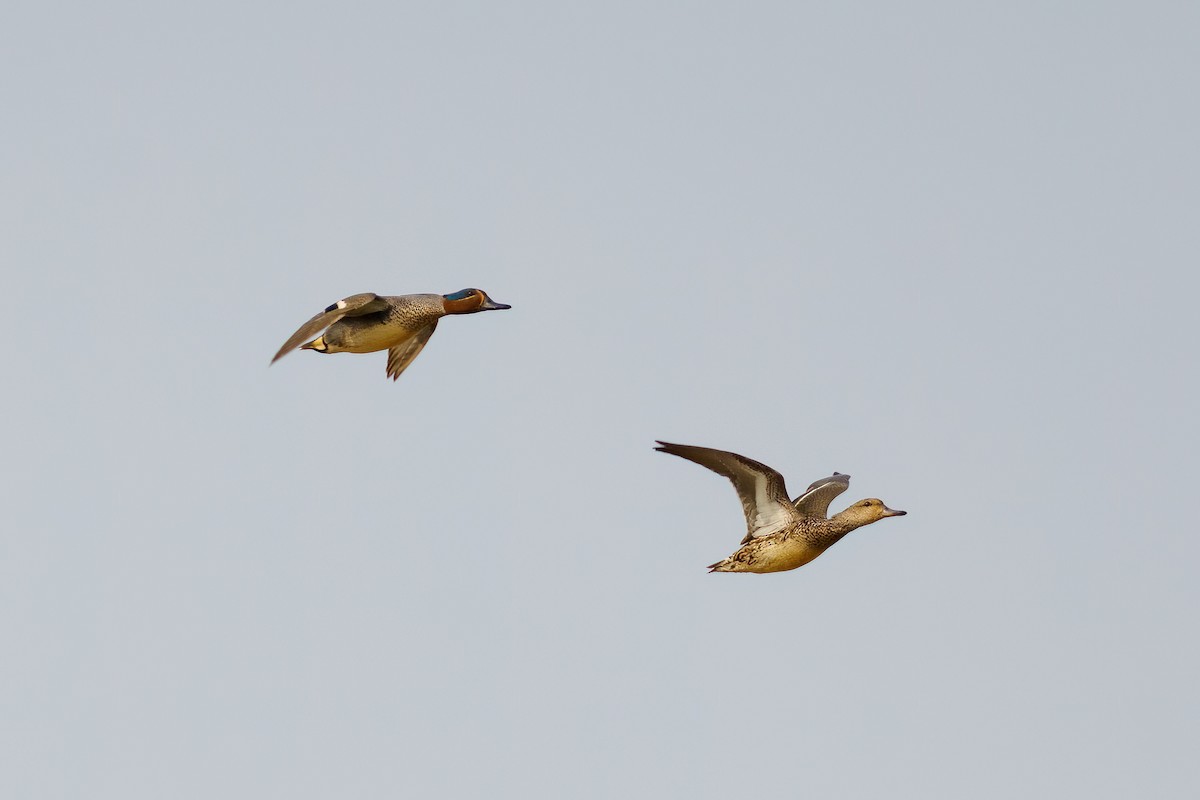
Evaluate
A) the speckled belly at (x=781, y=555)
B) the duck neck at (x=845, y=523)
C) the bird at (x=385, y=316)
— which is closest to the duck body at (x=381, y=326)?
the bird at (x=385, y=316)

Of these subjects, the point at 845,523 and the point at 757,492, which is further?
the point at 845,523

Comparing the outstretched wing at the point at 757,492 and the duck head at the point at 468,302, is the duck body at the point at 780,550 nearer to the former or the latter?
the outstretched wing at the point at 757,492

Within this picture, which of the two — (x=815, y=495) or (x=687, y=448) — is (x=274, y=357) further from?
(x=815, y=495)

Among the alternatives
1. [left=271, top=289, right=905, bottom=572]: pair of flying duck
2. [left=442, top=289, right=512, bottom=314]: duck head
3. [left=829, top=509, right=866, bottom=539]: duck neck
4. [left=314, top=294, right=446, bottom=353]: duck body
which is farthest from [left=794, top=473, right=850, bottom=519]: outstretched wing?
[left=314, top=294, right=446, bottom=353]: duck body

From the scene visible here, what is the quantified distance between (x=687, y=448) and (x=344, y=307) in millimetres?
6252

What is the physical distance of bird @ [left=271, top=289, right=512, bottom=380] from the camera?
2272cm

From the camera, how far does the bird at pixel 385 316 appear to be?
22.7 m

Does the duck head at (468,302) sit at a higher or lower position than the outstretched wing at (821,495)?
higher

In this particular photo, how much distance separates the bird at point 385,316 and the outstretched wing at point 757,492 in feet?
18.9

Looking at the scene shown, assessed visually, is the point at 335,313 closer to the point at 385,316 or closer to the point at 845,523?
the point at 385,316

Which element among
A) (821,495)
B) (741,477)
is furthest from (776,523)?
(821,495)

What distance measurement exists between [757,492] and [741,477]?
0.30 meters

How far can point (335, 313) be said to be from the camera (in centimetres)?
2186

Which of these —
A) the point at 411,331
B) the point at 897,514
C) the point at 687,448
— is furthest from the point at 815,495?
the point at 411,331
